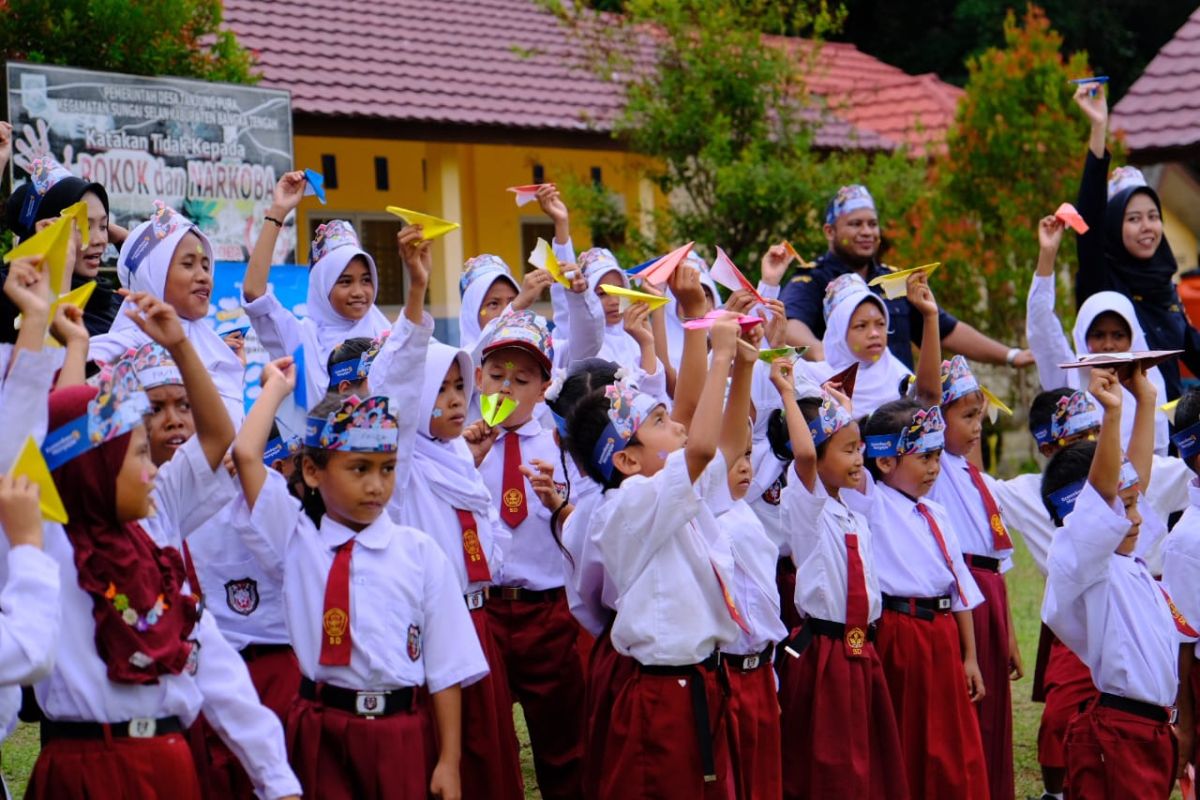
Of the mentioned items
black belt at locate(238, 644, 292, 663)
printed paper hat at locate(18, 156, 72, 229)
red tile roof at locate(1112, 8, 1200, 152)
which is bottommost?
black belt at locate(238, 644, 292, 663)

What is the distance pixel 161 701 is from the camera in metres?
3.62

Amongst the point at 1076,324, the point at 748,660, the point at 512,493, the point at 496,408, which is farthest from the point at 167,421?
the point at 1076,324

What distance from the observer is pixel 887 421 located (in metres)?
5.76

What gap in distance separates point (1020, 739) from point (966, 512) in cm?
171

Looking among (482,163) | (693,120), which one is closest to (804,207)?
(693,120)

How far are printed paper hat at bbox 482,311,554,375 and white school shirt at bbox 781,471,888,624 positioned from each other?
107 centimetres

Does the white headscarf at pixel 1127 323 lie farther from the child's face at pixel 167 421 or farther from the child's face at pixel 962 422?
the child's face at pixel 167 421

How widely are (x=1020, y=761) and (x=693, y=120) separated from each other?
6887 millimetres

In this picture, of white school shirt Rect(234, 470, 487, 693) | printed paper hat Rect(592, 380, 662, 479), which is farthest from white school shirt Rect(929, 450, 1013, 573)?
white school shirt Rect(234, 470, 487, 693)

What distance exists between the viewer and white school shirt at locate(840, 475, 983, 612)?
18.4 ft

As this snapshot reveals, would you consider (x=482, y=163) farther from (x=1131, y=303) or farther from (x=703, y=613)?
(x=703, y=613)

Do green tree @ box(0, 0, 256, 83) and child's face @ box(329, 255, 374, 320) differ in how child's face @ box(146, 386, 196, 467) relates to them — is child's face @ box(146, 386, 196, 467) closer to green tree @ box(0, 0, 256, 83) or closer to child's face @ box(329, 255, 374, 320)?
child's face @ box(329, 255, 374, 320)

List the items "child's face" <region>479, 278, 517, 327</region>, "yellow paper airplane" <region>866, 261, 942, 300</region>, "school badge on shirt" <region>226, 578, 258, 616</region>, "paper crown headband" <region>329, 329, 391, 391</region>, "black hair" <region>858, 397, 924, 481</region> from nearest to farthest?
"school badge on shirt" <region>226, 578, 258, 616</region>, "paper crown headband" <region>329, 329, 391, 391</region>, "black hair" <region>858, 397, 924, 481</region>, "yellow paper airplane" <region>866, 261, 942, 300</region>, "child's face" <region>479, 278, 517, 327</region>

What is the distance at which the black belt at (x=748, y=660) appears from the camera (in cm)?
495
